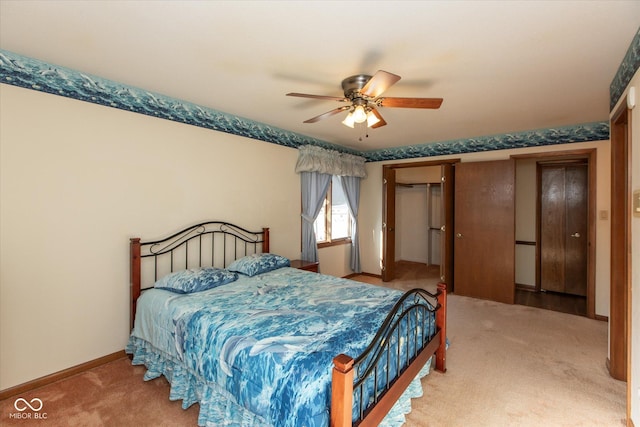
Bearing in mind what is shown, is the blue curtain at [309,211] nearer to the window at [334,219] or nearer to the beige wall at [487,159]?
the window at [334,219]

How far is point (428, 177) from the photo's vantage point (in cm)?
666

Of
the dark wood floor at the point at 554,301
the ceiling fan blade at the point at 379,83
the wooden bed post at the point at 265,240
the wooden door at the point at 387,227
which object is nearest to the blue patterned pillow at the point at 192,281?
the wooden bed post at the point at 265,240

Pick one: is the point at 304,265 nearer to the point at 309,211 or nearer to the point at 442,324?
the point at 309,211

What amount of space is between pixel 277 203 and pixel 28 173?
98.4 inches

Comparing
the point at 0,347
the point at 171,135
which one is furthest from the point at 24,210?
the point at 171,135

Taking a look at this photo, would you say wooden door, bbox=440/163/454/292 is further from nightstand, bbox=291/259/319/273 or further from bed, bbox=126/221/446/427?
bed, bbox=126/221/446/427

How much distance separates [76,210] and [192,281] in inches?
42.9

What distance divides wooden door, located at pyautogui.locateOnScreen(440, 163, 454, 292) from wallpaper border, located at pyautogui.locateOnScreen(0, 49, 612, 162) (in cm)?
42

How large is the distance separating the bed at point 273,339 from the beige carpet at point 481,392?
0.46 ft

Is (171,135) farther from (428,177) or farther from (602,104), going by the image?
(428,177)

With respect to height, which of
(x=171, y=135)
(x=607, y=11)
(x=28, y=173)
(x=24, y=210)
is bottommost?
(x=24, y=210)

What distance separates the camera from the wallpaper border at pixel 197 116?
7.21ft

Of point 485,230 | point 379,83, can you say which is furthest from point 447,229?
point 379,83

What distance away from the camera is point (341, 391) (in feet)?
A: 4.17
